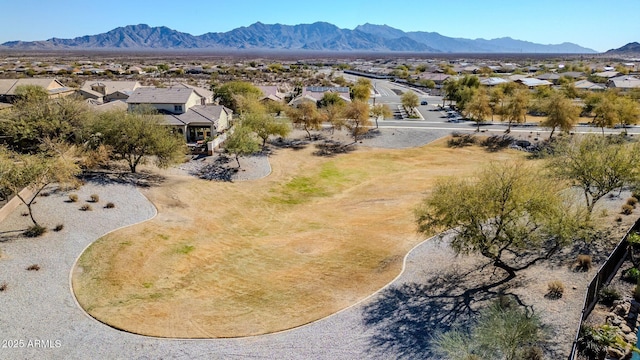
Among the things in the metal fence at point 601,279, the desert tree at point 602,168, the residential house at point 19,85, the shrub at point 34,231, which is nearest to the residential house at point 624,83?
the desert tree at point 602,168

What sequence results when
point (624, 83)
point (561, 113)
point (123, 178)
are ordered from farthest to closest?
point (624, 83) < point (561, 113) < point (123, 178)

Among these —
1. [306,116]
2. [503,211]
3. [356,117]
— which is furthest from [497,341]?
[306,116]

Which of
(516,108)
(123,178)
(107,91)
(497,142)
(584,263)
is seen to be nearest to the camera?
(584,263)

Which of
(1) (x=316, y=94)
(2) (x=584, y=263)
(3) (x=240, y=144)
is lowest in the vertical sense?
(2) (x=584, y=263)

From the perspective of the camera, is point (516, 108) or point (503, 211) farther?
point (516, 108)

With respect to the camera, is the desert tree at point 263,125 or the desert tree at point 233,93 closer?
the desert tree at point 263,125

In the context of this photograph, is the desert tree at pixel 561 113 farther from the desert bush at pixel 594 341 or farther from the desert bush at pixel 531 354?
the desert bush at pixel 531 354

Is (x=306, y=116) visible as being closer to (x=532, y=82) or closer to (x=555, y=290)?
(x=555, y=290)
